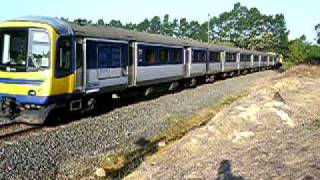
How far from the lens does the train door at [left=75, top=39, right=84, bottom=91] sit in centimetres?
1405

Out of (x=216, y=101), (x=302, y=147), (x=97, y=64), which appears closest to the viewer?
(x=302, y=147)

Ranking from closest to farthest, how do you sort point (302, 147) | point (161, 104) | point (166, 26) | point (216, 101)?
point (302, 147)
point (161, 104)
point (216, 101)
point (166, 26)

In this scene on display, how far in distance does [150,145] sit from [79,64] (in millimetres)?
4010

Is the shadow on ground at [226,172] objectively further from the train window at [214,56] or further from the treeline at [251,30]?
the treeline at [251,30]

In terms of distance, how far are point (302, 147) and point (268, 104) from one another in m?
5.45

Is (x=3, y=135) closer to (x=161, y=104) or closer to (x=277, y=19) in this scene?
(x=161, y=104)

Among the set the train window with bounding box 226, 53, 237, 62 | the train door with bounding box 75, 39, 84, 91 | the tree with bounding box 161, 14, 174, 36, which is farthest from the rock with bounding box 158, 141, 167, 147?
the tree with bounding box 161, 14, 174, 36

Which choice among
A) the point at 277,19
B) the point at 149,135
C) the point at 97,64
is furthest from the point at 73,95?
the point at 277,19

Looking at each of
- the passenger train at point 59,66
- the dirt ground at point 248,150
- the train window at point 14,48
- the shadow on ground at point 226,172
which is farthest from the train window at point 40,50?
the shadow on ground at point 226,172

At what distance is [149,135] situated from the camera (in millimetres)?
12555

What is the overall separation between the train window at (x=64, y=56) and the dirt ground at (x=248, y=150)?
4.18 metres

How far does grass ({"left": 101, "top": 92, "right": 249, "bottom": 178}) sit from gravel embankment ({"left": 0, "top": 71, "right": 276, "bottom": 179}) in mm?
208

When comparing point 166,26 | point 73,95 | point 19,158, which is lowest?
point 19,158

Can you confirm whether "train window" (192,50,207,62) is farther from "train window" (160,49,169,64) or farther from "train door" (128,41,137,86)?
"train door" (128,41,137,86)
